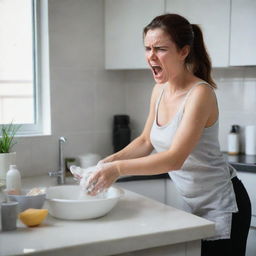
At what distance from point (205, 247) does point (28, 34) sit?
1.67m

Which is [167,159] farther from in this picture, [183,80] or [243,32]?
[243,32]

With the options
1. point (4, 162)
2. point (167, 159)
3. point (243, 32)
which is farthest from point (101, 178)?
point (243, 32)

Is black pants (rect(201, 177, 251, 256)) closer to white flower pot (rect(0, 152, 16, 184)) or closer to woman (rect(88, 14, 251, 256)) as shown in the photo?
woman (rect(88, 14, 251, 256))

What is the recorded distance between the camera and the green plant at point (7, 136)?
236 centimetres

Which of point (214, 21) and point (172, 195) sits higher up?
point (214, 21)

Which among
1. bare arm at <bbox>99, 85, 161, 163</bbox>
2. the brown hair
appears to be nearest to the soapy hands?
bare arm at <bbox>99, 85, 161, 163</bbox>

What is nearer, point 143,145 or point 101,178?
point 101,178

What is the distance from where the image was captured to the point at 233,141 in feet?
8.89

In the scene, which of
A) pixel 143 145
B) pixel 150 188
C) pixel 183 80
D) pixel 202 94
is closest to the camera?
pixel 202 94

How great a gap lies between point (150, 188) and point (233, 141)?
0.58m

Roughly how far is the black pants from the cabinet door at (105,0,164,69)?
4.00 feet

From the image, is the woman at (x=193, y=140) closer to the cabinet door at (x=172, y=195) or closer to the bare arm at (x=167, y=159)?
the bare arm at (x=167, y=159)

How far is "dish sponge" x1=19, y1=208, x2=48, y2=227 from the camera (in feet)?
4.73

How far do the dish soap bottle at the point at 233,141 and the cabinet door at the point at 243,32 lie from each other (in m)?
0.48
